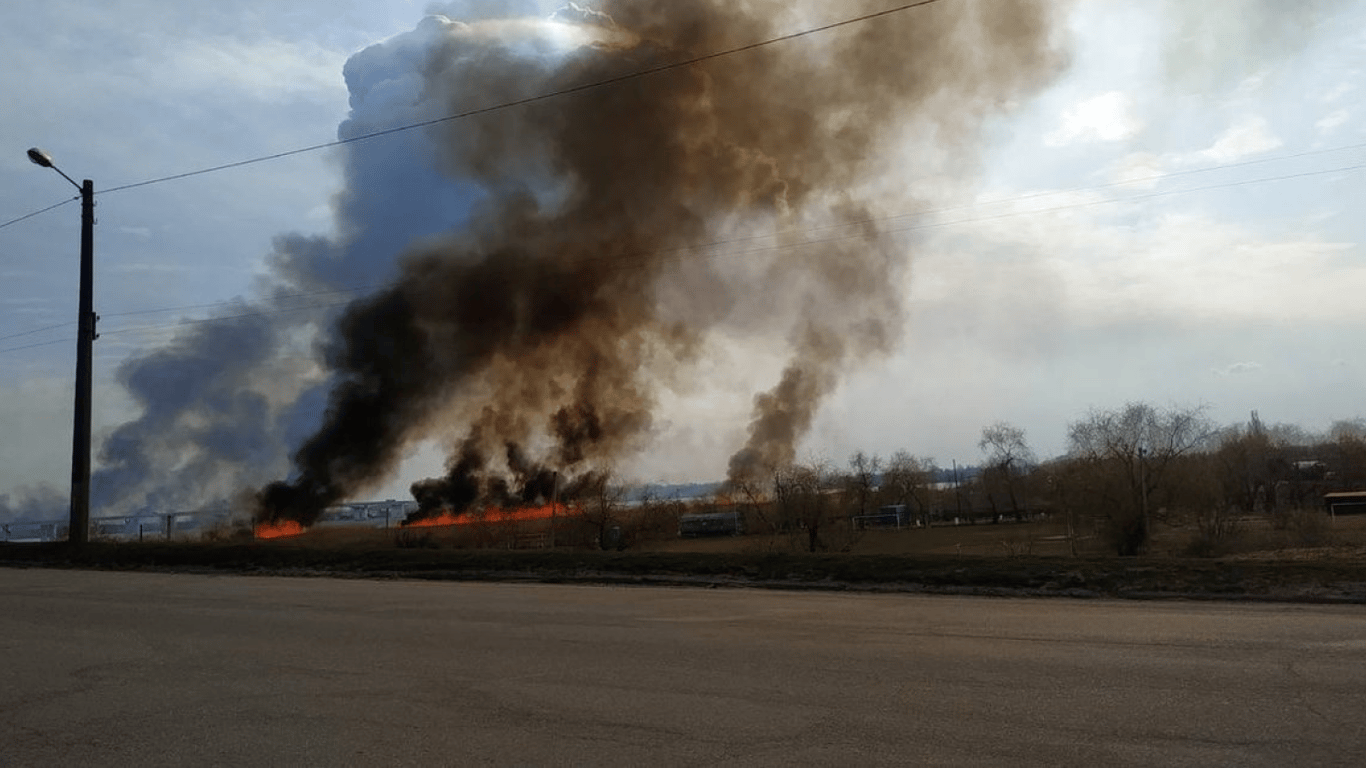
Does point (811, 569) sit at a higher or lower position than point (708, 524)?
lower

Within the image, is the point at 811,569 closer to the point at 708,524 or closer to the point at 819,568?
the point at 819,568

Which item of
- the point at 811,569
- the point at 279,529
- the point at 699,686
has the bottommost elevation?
the point at 699,686

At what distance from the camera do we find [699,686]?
7.52m

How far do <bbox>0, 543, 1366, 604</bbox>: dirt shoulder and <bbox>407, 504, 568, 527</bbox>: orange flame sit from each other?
23065mm

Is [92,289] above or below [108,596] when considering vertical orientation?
above

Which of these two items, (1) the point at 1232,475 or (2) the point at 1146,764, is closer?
(2) the point at 1146,764

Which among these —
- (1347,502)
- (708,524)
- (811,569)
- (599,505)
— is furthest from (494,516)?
(1347,502)

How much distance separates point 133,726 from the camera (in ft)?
22.0

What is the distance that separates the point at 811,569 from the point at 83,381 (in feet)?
65.1

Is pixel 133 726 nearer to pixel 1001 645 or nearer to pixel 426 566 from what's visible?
pixel 1001 645

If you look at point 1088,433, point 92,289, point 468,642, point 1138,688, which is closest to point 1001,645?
point 1138,688

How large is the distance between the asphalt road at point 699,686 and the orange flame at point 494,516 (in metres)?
35.9

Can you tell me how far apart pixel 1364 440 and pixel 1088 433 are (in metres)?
35.4

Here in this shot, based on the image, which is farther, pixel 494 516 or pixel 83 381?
pixel 494 516
